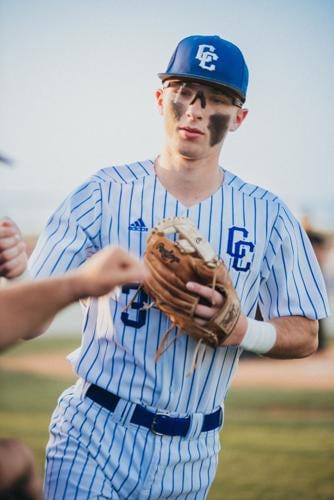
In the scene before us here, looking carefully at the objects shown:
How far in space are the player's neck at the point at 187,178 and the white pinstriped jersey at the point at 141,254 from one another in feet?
0.11

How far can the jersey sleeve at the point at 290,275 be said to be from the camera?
333 centimetres

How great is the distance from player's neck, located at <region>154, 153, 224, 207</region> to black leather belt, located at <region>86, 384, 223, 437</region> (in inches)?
28.2

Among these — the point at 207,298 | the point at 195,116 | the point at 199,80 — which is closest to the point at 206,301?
the point at 207,298

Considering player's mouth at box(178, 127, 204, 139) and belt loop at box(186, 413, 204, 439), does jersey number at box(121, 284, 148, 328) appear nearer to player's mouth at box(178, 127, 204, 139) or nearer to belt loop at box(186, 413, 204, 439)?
belt loop at box(186, 413, 204, 439)

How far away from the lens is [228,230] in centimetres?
328

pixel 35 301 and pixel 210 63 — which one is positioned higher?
pixel 210 63

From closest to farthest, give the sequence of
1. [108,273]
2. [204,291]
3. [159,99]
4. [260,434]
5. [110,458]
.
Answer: [108,273] → [204,291] → [110,458] → [159,99] → [260,434]

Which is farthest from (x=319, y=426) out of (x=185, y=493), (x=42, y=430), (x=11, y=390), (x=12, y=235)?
(x=12, y=235)

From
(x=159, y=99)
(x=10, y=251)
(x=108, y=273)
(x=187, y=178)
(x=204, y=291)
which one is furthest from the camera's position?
(x=159, y=99)

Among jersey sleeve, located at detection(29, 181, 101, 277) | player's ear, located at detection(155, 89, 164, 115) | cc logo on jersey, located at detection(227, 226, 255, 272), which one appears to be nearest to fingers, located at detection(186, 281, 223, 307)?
cc logo on jersey, located at detection(227, 226, 255, 272)

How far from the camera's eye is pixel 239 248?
327 cm

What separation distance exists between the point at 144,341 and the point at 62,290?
1.08m

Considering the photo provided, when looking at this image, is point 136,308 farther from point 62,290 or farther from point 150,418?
point 62,290

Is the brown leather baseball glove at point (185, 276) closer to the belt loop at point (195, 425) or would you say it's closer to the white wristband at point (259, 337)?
the white wristband at point (259, 337)
